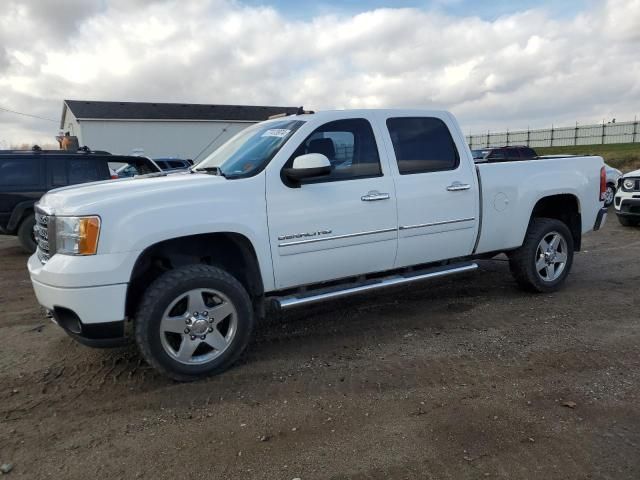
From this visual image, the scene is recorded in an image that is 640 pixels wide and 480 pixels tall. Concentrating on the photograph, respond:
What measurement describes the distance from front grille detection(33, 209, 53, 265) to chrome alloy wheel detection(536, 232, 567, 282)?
187 inches

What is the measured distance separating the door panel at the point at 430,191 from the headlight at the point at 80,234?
2474 millimetres

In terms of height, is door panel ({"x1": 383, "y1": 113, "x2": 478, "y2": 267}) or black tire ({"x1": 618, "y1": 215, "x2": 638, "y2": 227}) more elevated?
door panel ({"x1": 383, "y1": 113, "x2": 478, "y2": 267})

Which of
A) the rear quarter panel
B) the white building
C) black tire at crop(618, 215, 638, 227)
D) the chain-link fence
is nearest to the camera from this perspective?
the rear quarter panel

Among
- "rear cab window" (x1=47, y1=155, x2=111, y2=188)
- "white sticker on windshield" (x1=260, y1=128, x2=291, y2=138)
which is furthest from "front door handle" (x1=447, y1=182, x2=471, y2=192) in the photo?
"rear cab window" (x1=47, y1=155, x2=111, y2=188)

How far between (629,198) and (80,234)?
34.8ft

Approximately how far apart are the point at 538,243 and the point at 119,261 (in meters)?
4.29

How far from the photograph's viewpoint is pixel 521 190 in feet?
17.4

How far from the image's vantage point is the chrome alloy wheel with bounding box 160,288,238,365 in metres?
3.62

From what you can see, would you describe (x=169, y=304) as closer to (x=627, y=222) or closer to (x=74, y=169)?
(x=74, y=169)

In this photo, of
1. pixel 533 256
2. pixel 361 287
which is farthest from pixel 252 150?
pixel 533 256

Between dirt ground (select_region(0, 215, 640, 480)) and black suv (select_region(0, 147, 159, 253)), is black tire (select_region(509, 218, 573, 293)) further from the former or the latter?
black suv (select_region(0, 147, 159, 253))

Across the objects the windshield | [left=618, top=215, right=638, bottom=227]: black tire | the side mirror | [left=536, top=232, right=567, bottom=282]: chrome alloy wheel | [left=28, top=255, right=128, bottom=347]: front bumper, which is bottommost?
[left=618, top=215, right=638, bottom=227]: black tire

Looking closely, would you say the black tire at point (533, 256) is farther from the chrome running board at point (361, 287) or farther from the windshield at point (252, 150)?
the windshield at point (252, 150)

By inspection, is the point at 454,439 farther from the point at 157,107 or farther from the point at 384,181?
the point at 157,107
